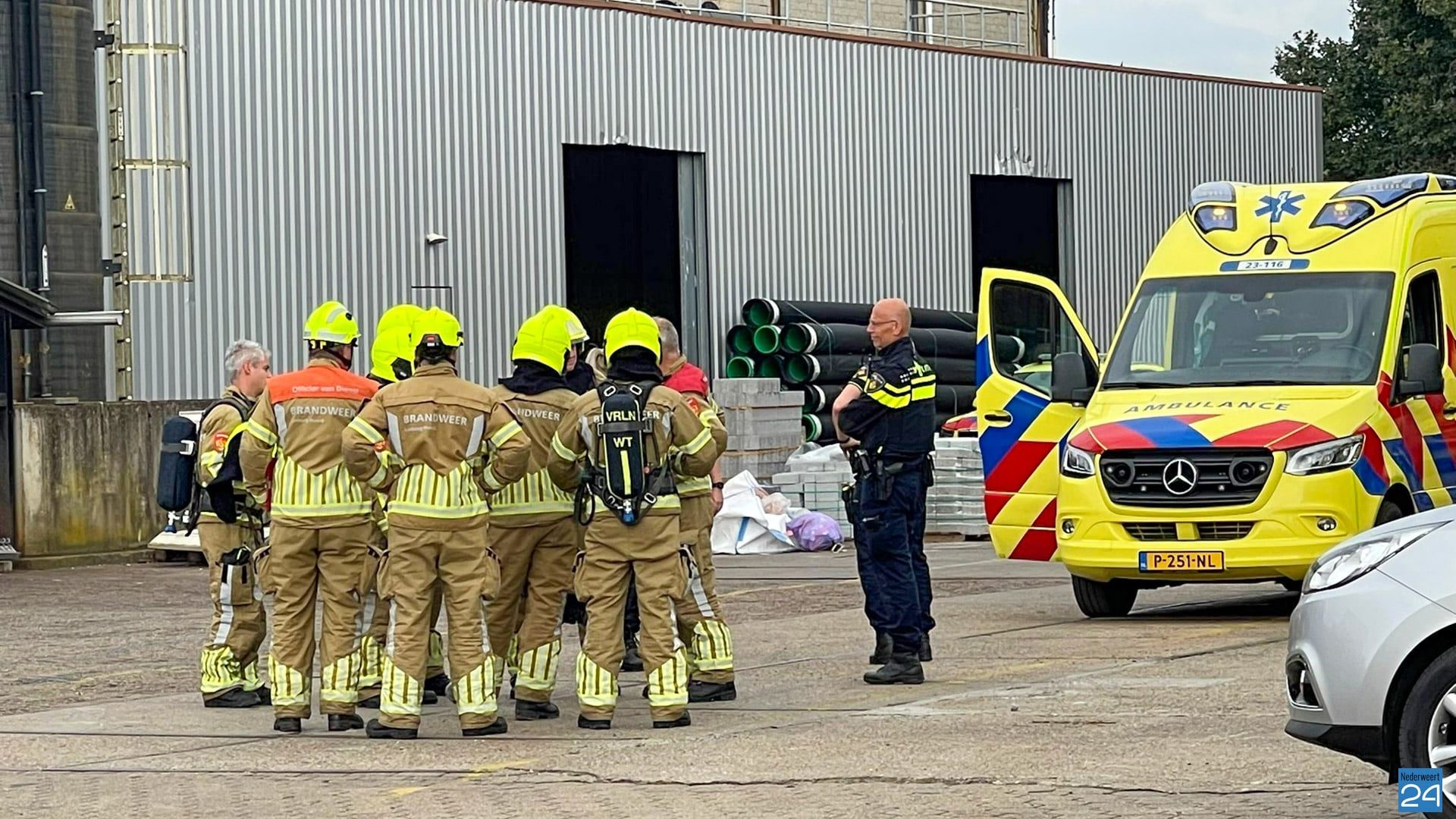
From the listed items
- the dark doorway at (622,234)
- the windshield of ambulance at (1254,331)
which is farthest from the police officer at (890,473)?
the dark doorway at (622,234)

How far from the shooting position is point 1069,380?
15.8m

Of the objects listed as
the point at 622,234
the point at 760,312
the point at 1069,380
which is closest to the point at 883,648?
the point at 1069,380

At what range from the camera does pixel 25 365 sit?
24.4 m

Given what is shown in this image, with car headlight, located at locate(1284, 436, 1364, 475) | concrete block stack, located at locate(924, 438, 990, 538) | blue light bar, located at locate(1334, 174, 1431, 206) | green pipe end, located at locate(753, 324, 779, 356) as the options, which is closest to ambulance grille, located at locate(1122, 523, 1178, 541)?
car headlight, located at locate(1284, 436, 1364, 475)

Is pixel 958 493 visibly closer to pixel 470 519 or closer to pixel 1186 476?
pixel 1186 476

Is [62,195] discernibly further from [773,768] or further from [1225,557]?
[773,768]

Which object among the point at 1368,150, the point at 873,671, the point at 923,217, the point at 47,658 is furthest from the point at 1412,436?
the point at 1368,150

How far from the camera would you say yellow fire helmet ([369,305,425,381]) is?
11.1 m

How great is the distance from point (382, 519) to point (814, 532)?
1372 cm

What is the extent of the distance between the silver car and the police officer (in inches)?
181

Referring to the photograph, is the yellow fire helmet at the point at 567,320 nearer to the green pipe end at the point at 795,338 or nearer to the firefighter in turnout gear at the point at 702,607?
the firefighter in turnout gear at the point at 702,607

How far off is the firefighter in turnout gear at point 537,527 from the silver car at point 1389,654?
439 cm

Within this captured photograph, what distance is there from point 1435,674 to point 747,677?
581cm

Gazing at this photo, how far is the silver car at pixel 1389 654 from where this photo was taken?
719cm
